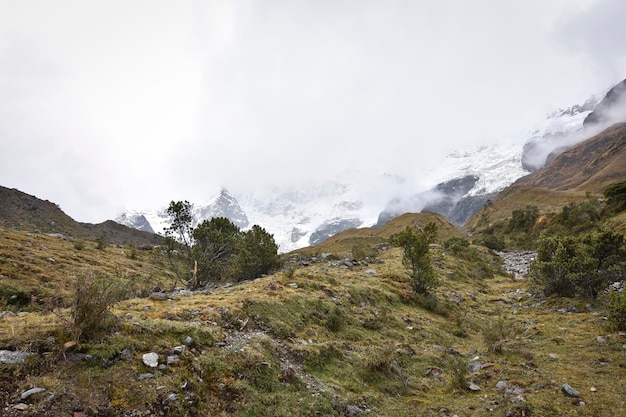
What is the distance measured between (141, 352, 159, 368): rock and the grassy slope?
151mm

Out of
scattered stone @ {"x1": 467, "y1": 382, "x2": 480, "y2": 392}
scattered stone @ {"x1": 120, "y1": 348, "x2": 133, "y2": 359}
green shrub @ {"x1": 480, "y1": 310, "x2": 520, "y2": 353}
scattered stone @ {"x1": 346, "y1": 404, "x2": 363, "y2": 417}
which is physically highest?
scattered stone @ {"x1": 120, "y1": 348, "x2": 133, "y2": 359}

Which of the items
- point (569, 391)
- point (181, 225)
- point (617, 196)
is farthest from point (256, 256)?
point (617, 196)

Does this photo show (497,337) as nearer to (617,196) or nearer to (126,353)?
(126,353)

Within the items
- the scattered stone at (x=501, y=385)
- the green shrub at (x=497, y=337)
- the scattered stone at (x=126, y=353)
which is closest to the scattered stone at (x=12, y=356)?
the scattered stone at (x=126, y=353)

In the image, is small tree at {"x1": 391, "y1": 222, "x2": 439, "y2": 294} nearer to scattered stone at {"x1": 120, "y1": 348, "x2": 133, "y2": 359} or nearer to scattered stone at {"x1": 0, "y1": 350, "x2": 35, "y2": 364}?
scattered stone at {"x1": 120, "y1": 348, "x2": 133, "y2": 359}

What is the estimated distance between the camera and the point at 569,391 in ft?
31.1

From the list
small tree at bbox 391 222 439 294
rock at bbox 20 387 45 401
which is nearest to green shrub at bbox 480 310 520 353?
small tree at bbox 391 222 439 294

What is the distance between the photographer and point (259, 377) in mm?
9273

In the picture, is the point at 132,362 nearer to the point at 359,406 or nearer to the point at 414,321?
the point at 359,406

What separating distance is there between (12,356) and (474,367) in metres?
13.8

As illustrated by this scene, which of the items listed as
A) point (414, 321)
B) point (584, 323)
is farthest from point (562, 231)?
point (414, 321)

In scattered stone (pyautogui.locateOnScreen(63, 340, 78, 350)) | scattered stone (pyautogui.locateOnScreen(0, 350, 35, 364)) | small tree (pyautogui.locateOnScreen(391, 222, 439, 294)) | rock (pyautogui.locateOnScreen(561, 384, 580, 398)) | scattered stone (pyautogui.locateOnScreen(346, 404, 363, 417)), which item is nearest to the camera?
scattered stone (pyautogui.locateOnScreen(0, 350, 35, 364))

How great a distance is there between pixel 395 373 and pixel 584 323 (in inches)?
461

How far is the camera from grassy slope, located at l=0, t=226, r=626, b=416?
7.18m
